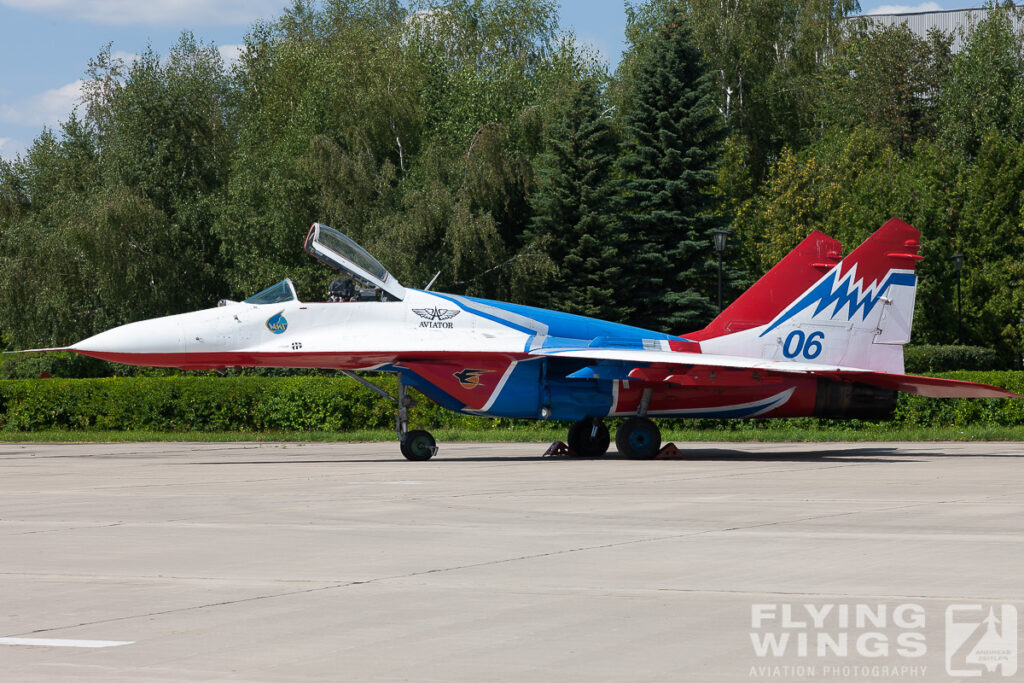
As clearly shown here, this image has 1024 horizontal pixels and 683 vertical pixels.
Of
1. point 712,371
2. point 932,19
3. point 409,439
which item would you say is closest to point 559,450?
point 409,439

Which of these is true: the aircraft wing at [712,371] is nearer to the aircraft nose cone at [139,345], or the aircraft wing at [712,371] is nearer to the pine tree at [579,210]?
the aircraft nose cone at [139,345]

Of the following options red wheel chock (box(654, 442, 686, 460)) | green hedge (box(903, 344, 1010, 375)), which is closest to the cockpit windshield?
red wheel chock (box(654, 442, 686, 460))

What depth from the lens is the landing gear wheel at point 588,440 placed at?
853 inches

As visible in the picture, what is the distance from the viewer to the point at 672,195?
4534 centimetres

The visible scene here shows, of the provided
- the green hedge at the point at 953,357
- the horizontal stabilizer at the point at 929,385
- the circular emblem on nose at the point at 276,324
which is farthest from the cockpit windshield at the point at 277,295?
the green hedge at the point at 953,357

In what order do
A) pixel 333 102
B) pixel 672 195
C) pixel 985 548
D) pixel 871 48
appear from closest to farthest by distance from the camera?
1. pixel 985 548
2. pixel 672 195
3. pixel 333 102
4. pixel 871 48

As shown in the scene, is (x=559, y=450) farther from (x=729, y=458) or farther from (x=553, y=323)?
(x=729, y=458)

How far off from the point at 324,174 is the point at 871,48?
3337 cm

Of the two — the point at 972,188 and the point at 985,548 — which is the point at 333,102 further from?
the point at 985,548

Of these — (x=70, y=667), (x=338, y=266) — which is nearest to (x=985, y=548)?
(x=70, y=667)

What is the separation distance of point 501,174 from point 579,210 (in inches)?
153

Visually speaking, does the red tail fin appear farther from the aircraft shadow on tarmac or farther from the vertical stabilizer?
the aircraft shadow on tarmac

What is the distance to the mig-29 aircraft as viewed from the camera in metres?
19.5

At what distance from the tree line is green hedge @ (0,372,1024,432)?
1310 cm
